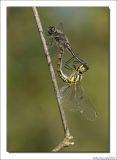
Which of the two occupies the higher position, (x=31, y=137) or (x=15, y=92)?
(x=15, y=92)

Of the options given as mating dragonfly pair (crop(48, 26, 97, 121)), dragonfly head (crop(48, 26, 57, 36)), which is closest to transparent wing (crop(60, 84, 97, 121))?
mating dragonfly pair (crop(48, 26, 97, 121))

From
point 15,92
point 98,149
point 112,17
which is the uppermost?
point 112,17

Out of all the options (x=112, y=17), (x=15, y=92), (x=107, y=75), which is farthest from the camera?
(x=15, y=92)

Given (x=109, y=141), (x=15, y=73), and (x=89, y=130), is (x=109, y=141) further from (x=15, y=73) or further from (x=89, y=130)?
(x=15, y=73)

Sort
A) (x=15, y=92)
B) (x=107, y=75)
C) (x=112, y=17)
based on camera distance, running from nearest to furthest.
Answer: (x=112, y=17), (x=107, y=75), (x=15, y=92)

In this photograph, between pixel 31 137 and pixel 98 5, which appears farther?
pixel 31 137

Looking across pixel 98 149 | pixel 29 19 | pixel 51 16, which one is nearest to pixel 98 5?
pixel 51 16

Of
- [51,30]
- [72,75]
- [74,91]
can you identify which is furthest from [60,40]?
[74,91]

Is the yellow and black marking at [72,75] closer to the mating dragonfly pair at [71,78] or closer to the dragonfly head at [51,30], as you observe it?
the mating dragonfly pair at [71,78]
